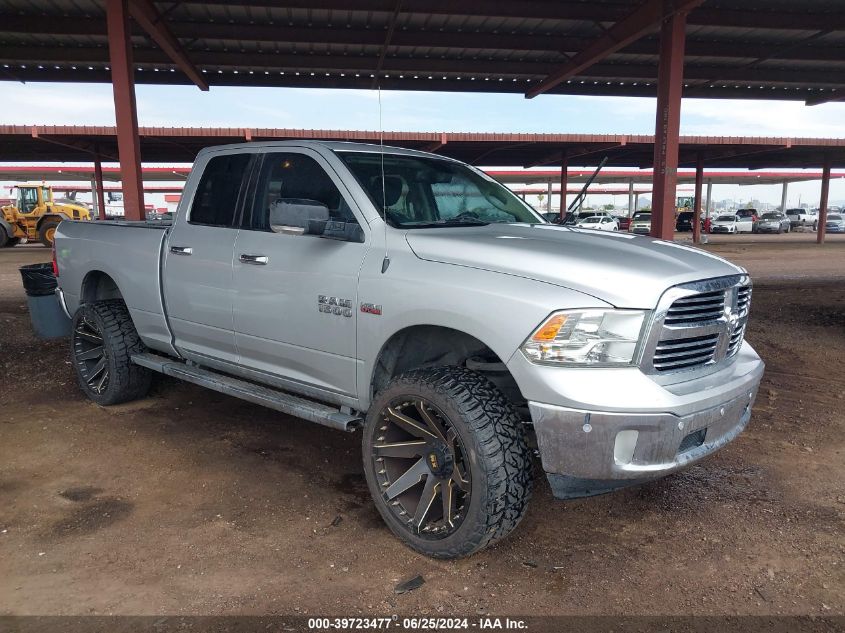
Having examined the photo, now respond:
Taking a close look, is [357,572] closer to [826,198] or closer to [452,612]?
[452,612]

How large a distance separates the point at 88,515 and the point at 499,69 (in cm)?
1306

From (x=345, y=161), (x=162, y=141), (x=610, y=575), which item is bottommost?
(x=610, y=575)

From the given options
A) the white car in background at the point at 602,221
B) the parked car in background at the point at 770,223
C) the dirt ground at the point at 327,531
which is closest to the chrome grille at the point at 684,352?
the dirt ground at the point at 327,531

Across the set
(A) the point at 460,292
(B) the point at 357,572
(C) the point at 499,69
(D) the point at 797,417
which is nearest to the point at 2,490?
(B) the point at 357,572

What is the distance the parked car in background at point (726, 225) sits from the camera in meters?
43.1

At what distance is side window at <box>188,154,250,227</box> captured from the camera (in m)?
4.09

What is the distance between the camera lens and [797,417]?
4832mm

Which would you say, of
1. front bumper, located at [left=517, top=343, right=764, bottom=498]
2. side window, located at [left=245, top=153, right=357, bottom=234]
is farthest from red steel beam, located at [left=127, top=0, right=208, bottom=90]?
front bumper, located at [left=517, top=343, right=764, bottom=498]

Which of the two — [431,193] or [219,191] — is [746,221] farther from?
[219,191]

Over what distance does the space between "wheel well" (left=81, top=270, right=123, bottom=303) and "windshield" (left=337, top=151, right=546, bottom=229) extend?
2.79m

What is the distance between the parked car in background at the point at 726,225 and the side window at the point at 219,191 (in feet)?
148

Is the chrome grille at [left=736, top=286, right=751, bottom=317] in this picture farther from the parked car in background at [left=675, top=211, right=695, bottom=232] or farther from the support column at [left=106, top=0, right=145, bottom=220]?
the parked car in background at [left=675, top=211, right=695, bottom=232]

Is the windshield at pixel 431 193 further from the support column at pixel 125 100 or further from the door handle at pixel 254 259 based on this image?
the support column at pixel 125 100

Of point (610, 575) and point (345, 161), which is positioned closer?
point (610, 575)
